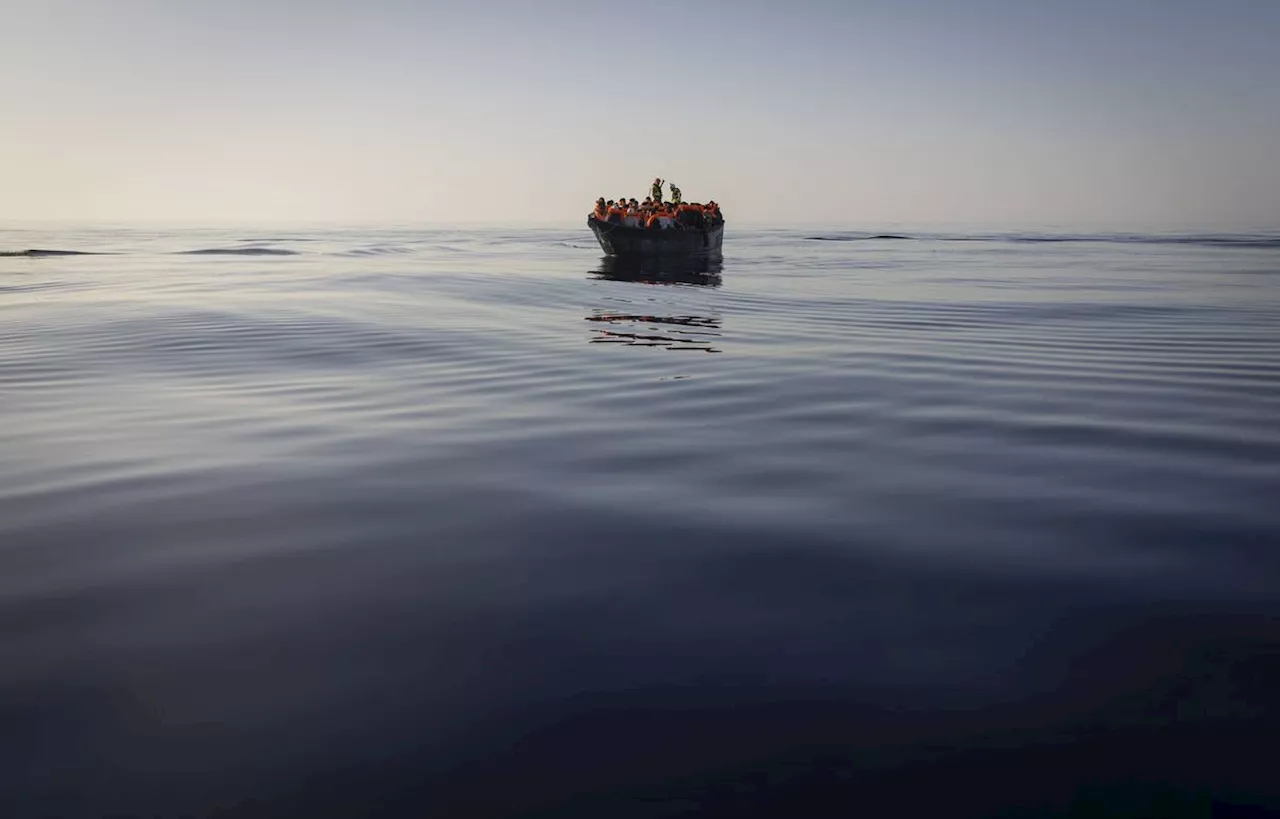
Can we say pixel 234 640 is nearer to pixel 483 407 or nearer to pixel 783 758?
pixel 783 758

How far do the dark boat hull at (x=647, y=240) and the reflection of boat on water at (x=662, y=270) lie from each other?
31cm

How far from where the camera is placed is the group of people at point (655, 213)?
40.5 metres

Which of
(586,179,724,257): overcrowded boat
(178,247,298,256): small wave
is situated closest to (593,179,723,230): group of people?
(586,179,724,257): overcrowded boat

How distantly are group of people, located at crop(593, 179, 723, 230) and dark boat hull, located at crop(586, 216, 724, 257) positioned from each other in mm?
284

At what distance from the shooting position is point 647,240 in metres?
40.3

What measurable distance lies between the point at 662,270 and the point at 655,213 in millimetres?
4878

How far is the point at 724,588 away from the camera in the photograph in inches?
143

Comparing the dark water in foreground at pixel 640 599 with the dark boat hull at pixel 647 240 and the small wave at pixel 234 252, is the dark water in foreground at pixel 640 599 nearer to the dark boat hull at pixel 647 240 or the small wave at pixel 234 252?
the dark boat hull at pixel 647 240

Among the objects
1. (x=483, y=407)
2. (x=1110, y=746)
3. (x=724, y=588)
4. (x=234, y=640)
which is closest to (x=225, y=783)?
(x=234, y=640)

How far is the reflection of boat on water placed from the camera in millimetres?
31156

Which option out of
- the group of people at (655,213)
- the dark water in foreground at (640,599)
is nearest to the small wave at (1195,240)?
the group of people at (655,213)

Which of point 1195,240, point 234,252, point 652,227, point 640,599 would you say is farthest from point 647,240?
point 1195,240

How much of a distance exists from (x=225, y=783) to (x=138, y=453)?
4521 mm

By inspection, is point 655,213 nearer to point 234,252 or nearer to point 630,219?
point 630,219
